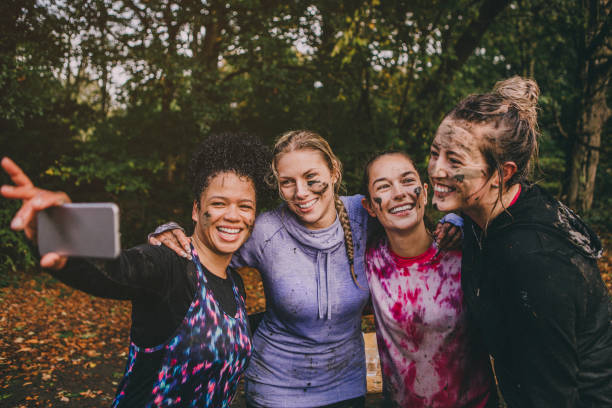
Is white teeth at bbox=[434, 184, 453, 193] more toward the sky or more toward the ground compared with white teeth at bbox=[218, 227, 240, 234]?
more toward the sky

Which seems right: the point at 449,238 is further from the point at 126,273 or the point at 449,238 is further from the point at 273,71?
the point at 273,71

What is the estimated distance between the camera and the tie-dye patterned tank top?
178 cm

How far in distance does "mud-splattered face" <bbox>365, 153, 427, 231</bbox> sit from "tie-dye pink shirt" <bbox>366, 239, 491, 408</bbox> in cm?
24

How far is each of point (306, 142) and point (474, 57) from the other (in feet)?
25.8

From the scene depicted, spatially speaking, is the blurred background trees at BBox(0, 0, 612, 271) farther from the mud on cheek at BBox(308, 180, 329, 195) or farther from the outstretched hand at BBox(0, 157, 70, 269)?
the outstretched hand at BBox(0, 157, 70, 269)

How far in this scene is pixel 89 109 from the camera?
895 cm

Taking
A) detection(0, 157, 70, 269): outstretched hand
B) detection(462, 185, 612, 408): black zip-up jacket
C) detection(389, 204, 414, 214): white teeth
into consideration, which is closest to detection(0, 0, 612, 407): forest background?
detection(389, 204, 414, 214): white teeth

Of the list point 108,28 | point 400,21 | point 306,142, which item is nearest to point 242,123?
point 108,28

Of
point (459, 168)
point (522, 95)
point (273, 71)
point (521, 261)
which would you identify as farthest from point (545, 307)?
point (273, 71)

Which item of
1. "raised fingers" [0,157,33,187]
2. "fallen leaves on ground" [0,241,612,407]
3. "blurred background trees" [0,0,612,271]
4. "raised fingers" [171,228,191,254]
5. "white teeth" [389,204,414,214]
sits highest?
"blurred background trees" [0,0,612,271]

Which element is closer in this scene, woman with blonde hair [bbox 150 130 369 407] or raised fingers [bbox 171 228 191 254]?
raised fingers [bbox 171 228 191 254]

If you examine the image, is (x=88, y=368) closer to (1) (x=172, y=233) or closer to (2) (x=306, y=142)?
(1) (x=172, y=233)

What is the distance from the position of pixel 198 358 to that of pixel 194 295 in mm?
279

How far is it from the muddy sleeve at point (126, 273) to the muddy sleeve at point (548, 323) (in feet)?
4.90
